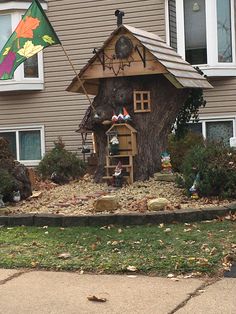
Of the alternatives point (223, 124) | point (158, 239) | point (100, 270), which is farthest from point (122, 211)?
point (223, 124)

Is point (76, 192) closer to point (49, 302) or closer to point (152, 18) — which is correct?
point (49, 302)

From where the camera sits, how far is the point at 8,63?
9.79 m

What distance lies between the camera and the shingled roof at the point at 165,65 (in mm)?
9250

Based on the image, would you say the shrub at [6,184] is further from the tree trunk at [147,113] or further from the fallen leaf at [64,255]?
the fallen leaf at [64,255]

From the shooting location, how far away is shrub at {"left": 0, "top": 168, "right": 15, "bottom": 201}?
864 cm

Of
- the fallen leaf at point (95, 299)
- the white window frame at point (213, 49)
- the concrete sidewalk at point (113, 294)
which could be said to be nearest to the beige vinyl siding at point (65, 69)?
the white window frame at point (213, 49)

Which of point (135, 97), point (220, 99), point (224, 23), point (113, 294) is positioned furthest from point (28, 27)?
point (224, 23)

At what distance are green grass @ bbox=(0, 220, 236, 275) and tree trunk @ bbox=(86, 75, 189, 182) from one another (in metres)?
2.60

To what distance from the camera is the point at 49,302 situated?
15.7 ft

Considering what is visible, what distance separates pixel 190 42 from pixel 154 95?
18.5 ft

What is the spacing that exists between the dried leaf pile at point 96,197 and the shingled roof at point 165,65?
1.74 metres

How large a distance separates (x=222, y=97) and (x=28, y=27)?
647 centimetres

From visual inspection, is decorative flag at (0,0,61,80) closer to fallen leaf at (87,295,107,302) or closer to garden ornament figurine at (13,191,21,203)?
garden ornament figurine at (13,191,21,203)

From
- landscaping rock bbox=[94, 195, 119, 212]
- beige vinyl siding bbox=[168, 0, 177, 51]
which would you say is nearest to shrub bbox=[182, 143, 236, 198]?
landscaping rock bbox=[94, 195, 119, 212]
